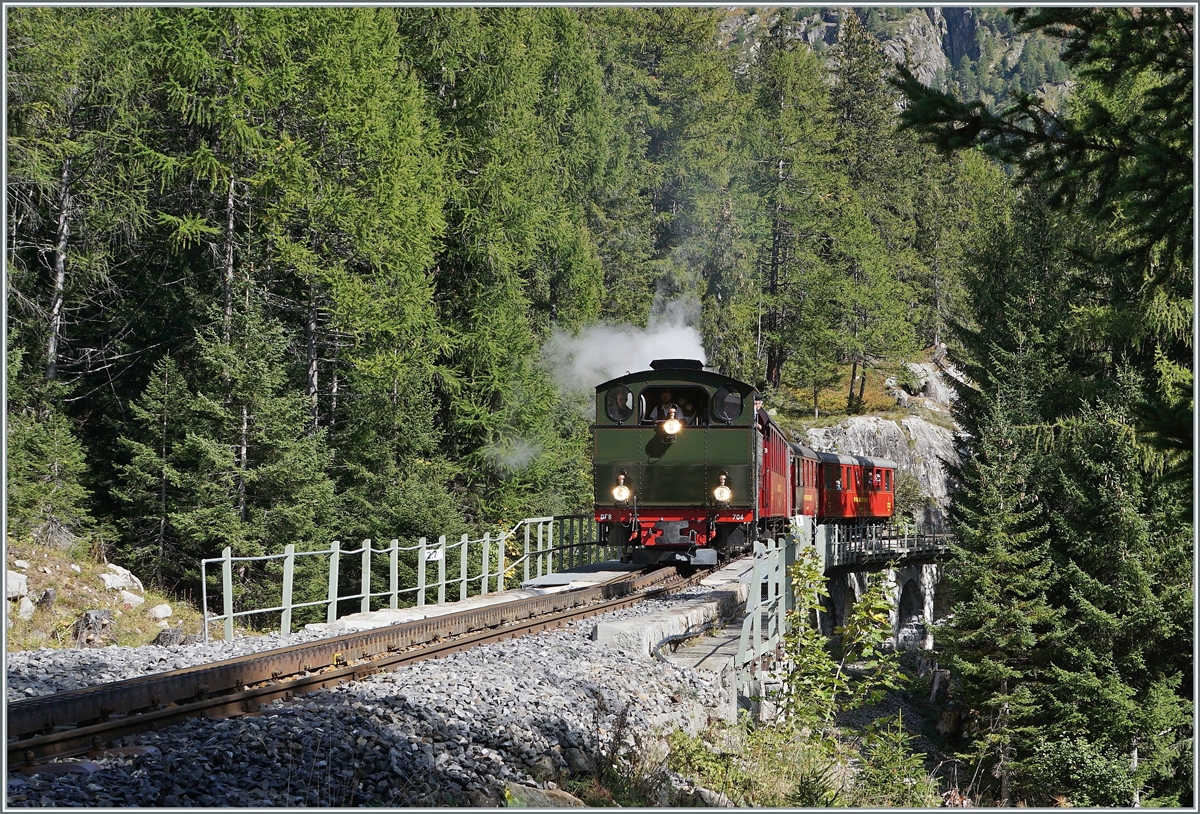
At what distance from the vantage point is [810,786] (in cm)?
737

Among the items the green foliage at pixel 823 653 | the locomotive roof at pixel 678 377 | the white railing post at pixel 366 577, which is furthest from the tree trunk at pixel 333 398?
the green foliage at pixel 823 653

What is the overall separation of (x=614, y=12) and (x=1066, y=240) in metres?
31.2

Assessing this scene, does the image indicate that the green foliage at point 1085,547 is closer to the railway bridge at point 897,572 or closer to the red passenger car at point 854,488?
the railway bridge at point 897,572

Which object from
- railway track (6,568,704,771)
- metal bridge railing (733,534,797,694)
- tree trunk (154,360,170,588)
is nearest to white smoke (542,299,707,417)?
tree trunk (154,360,170,588)

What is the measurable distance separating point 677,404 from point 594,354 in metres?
18.7

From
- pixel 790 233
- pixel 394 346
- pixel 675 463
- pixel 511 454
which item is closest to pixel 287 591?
pixel 675 463

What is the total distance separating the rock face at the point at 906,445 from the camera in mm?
52812

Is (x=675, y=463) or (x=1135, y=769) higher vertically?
(x=675, y=463)

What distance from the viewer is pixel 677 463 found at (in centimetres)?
1758

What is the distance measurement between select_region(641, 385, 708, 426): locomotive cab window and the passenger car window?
19cm

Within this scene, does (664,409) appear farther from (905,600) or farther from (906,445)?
(906,445)

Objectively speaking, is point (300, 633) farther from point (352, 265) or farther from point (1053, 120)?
point (352, 265)

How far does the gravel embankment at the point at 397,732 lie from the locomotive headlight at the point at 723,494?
7.09 meters

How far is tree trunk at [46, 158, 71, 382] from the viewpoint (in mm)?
19297
